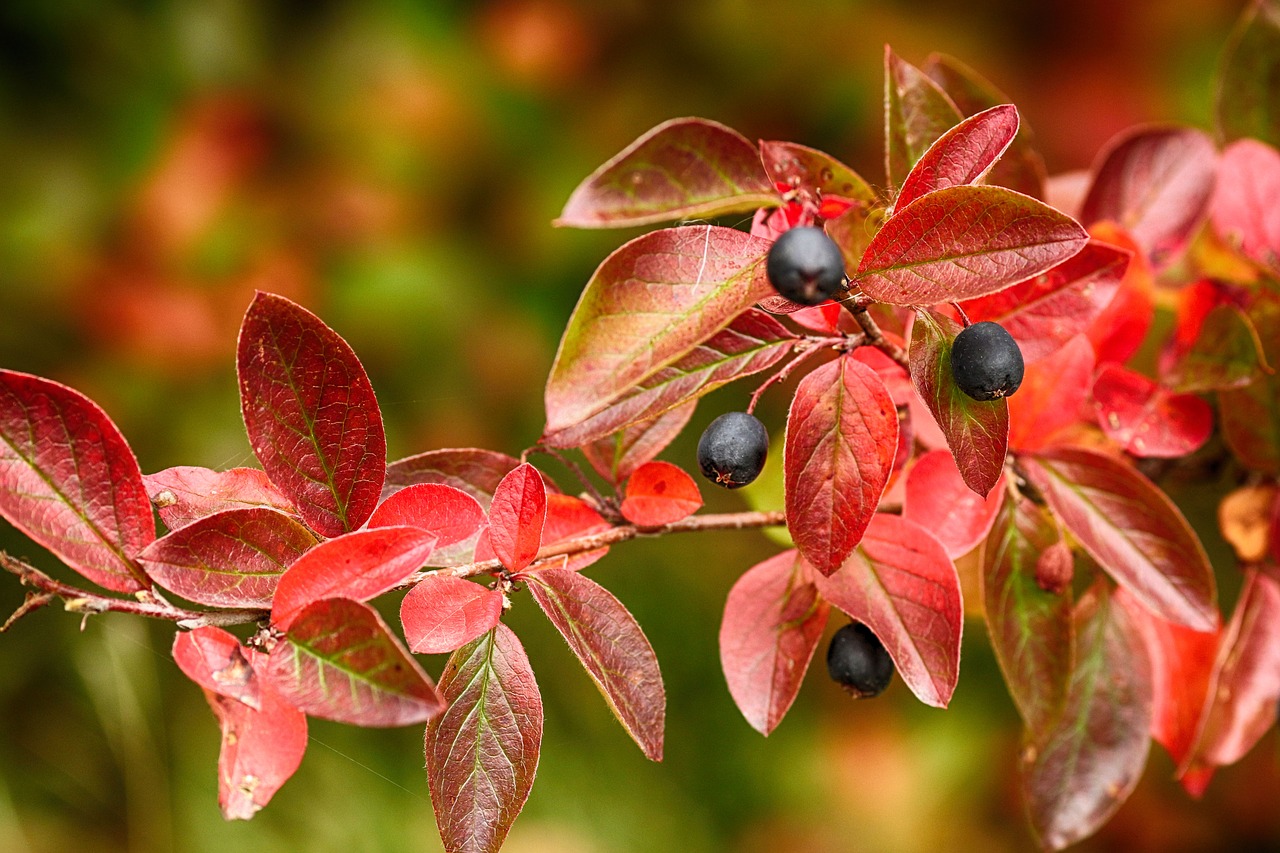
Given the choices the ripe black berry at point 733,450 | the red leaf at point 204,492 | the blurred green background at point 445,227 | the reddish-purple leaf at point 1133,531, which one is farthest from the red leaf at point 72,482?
the blurred green background at point 445,227

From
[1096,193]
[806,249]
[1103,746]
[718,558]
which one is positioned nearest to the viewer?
[806,249]

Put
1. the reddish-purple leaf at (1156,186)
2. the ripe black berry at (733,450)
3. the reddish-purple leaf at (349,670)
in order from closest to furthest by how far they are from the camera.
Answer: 1. the reddish-purple leaf at (349,670)
2. the ripe black berry at (733,450)
3. the reddish-purple leaf at (1156,186)

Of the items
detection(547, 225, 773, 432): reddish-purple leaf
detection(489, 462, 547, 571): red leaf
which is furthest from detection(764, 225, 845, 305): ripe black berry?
detection(489, 462, 547, 571): red leaf

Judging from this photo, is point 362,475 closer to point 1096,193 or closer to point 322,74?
point 1096,193

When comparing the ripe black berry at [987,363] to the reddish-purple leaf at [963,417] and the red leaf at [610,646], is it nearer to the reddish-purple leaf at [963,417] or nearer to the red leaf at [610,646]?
the reddish-purple leaf at [963,417]

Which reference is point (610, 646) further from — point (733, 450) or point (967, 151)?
point (967, 151)

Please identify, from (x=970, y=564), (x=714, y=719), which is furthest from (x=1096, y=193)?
(x=714, y=719)

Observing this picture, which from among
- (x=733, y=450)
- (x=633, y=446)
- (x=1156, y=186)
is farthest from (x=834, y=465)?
(x=1156, y=186)
